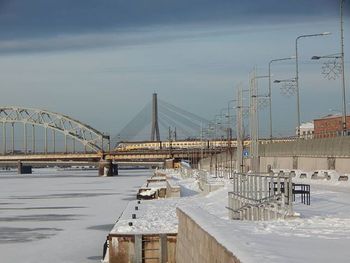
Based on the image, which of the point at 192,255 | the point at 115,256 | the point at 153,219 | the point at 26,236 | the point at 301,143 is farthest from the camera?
the point at 301,143

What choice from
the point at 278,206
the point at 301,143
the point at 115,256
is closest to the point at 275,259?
the point at 278,206

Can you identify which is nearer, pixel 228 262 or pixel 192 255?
pixel 228 262

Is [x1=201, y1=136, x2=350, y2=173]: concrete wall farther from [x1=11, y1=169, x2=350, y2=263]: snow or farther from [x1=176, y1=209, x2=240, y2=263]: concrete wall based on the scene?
[x1=176, y1=209, x2=240, y2=263]: concrete wall

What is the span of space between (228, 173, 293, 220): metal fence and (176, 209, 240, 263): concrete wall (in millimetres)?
2330

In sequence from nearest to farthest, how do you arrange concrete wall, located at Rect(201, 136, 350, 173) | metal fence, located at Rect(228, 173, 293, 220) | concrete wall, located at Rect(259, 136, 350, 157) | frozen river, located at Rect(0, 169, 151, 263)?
metal fence, located at Rect(228, 173, 293, 220) → frozen river, located at Rect(0, 169, 151, 263) → concrete wall, located at Rect(259, 136, 350, 157) → concrete wall, located at Rect(201, 136, 350, 173)

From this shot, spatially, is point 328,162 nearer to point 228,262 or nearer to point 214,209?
point 214,209

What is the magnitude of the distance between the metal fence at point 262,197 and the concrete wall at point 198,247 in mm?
2330

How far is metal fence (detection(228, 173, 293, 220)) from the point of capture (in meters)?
18.3

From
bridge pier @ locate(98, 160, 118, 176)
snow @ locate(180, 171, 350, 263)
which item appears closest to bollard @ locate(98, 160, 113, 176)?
bridge pier @ locate(98, 160, 118, 176)

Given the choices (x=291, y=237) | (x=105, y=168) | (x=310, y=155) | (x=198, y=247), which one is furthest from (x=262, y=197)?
(x=105, y=168)

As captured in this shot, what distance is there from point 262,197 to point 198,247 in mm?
7267

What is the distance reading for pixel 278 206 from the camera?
61.4 feet

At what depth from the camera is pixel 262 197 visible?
21016 millimetres

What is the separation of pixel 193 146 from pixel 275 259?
583ft
